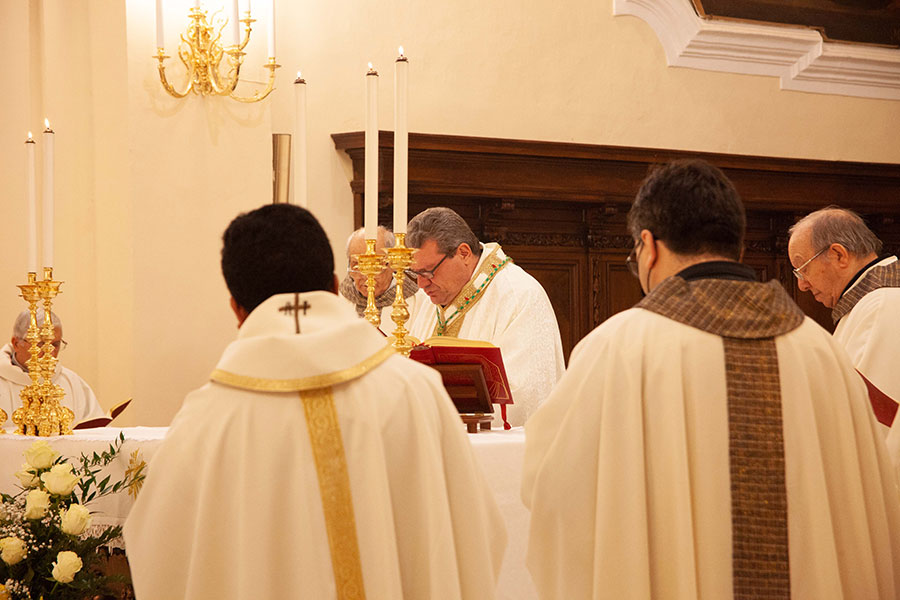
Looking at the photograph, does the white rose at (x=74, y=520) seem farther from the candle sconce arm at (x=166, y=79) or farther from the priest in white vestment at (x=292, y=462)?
the candle sconce arm at (x=166, y=79)

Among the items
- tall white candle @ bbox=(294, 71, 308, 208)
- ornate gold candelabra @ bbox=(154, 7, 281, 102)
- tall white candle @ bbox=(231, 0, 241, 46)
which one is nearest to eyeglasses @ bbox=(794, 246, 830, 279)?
tall white candle @ bbox=(294, 71, 308, 208)

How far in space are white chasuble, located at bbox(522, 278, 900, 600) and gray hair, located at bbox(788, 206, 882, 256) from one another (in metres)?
1.87

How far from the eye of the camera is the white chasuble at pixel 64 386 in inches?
221

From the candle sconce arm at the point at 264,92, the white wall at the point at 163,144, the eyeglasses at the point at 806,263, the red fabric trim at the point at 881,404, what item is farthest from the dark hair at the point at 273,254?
the candle sconce arm at the point at 264,92

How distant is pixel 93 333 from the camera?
5980 mm

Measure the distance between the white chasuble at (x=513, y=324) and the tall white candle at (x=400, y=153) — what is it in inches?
52.8

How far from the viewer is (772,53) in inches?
304

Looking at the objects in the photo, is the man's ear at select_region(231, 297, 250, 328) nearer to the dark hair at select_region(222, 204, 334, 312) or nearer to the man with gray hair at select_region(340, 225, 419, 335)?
the dark hair at select_region(222, 204, 334, 312)

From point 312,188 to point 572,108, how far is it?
1916mm

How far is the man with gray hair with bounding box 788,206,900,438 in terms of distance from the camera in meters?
3.89

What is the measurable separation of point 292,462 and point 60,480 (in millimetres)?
1227

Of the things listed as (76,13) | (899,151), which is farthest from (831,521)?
(899,151)

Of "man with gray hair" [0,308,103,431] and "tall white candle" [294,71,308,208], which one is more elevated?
"tall white candle" [294,71,308,208]

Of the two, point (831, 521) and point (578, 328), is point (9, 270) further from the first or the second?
point (831, 521)
